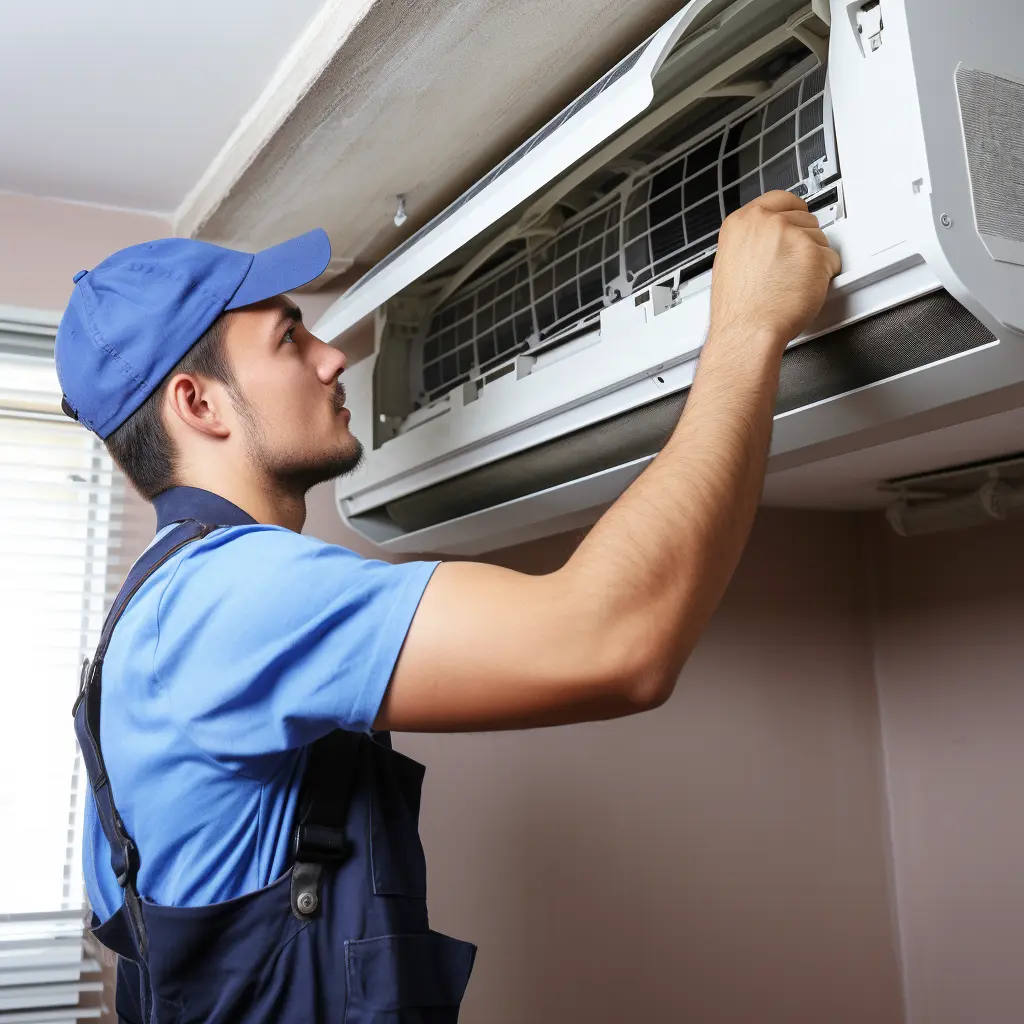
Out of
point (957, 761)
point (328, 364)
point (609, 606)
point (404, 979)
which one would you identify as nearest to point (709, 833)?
point (957, 761)

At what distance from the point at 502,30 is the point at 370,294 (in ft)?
1.08

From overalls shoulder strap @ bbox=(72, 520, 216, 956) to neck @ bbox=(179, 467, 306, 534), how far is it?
2.3 inches

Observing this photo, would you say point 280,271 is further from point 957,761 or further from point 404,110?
point 957,761

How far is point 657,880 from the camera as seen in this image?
1847mm

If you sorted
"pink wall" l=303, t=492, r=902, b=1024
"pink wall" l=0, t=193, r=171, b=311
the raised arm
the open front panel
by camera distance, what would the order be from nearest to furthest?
the raised arm
the open front panel
"pink wall" l=0, t=193, r=171, b=311
"pink wall" l=303, t=492, r=902, b=1024

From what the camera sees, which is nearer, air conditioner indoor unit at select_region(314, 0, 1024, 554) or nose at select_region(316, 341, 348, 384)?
air conditioner indoor unit at select_region(314, 0, 1024, 554)

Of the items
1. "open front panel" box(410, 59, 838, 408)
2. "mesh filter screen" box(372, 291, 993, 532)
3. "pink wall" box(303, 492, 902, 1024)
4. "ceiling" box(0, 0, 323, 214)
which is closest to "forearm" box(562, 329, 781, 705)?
"mesh filter screen" box(372, 291, 993, 532)

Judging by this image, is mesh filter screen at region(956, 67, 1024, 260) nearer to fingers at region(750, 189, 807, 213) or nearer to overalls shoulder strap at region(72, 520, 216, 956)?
fingers at region(750, 189, 807, 213)

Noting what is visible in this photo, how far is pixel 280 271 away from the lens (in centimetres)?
99

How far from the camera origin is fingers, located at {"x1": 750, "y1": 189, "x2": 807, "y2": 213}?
0.84 metres

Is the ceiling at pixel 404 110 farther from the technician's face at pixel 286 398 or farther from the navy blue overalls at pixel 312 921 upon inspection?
the navy blue overalls at pixel 312 921

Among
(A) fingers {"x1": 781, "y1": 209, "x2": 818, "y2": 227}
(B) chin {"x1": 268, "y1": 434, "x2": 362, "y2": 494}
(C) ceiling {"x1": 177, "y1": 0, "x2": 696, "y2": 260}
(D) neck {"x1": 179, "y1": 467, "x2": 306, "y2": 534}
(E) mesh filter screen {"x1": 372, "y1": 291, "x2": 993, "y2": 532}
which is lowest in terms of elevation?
(D) neck {"x1": 179, "y1": 467, "x2": 306, "y2": 534}

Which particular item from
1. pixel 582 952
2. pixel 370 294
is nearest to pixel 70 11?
pixel 370 294

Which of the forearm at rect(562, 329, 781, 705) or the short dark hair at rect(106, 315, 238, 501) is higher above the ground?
the short dark hair at rect(106, 315, 238, 501)
